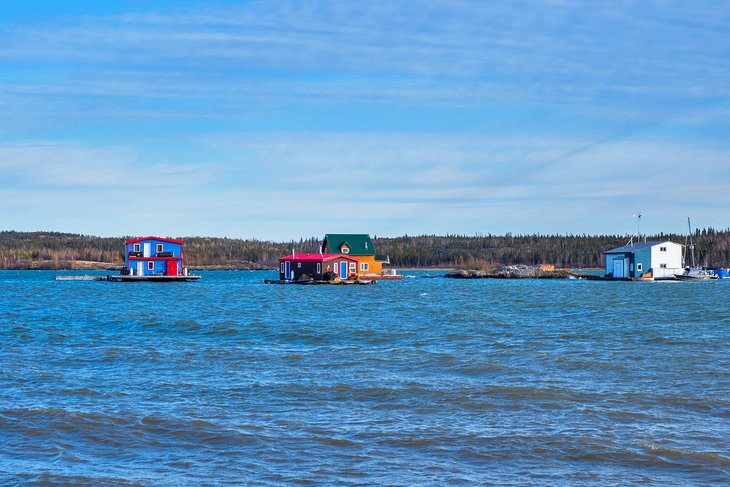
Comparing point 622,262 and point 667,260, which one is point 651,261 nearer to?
point 667,260

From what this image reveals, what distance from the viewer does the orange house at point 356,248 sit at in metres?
98.3

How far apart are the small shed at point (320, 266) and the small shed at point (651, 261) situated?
1423 inches

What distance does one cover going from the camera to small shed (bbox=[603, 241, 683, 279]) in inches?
3962

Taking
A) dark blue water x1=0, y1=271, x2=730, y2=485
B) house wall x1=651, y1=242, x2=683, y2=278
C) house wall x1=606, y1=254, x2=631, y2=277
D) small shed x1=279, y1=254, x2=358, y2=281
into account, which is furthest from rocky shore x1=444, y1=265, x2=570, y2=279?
dark blue water x1=0, y1=271, x2=730, y2=485

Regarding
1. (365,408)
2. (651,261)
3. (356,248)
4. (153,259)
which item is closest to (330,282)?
(356,248)

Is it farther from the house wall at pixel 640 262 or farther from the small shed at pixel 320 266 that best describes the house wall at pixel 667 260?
the small shed at pixel 320 266

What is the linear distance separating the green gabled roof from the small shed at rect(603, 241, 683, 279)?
3290 centimetres

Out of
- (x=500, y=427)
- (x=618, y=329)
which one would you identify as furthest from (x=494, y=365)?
(x=618, y=329)

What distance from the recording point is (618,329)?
32.2 meters

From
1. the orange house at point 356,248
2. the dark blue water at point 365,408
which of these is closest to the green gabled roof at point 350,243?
the orange house at point 356,248

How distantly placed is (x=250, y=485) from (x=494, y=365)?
1161 cm

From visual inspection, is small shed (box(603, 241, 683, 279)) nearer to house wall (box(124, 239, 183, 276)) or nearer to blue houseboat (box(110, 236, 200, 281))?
blue houseboat (box(110, 236, 200, 281))

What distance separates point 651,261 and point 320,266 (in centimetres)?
4200

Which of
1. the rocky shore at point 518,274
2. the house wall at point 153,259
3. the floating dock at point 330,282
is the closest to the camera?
the floating dock at point 330,282
